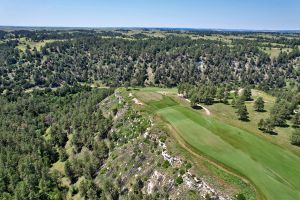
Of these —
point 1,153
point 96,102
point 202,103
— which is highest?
point 202,103

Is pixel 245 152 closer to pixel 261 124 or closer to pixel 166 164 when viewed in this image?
pixel 166 164

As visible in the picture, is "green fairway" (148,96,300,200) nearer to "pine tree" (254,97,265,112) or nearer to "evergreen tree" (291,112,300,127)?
"evergreen tree" (291,112,300,127)

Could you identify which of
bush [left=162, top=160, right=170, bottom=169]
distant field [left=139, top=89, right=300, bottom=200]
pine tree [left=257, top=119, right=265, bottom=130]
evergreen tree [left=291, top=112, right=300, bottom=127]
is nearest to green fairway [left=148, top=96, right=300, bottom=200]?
distant field [left=139, top=89, right=300, bottom=200]

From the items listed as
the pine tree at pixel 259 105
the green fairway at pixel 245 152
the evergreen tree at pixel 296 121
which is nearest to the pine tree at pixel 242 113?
the pine tree at pixel 259 105

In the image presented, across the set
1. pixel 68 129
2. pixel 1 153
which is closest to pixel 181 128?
pixel 68 129

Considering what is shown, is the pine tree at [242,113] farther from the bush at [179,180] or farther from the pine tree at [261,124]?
the bush at [179,180]

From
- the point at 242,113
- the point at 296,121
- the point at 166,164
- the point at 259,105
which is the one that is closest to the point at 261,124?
the point at 242,113

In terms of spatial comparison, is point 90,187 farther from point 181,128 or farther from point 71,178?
point 181,128
